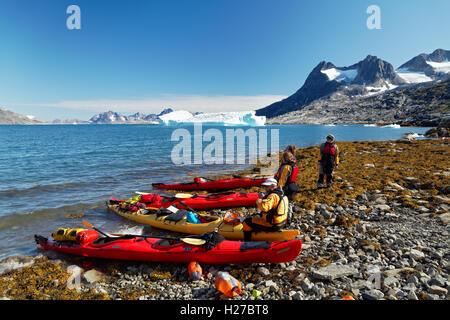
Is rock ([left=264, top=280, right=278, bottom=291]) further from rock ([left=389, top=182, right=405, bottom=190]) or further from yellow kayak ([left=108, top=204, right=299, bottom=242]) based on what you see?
rock ([left=389, top=182, right=405, bottom=190])

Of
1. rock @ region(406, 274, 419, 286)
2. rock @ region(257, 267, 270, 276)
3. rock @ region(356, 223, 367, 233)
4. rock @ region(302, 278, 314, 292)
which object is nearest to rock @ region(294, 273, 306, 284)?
rock @ region(302, 278, 314, 292)

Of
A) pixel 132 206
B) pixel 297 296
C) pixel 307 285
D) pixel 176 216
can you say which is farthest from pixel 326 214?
pixel 132 206

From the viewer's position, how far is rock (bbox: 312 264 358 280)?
16.1 feet

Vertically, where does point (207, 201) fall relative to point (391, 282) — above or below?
above

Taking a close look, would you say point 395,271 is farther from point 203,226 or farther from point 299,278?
point 203,226

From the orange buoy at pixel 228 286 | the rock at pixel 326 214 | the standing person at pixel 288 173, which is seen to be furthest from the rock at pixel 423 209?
the orange buoy at pixel 228 286

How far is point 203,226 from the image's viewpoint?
26.3ft

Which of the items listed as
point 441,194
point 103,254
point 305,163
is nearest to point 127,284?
point 103,254

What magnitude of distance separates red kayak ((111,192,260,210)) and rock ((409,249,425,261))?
5830 mm

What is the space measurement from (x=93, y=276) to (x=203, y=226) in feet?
11.1

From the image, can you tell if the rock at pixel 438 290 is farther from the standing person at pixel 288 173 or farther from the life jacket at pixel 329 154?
the life jacket at pixel 329 154

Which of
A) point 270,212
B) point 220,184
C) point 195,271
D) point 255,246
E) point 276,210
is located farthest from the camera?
point 220,184

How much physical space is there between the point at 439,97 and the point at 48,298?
17588 cm

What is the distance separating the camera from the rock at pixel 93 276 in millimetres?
6070
